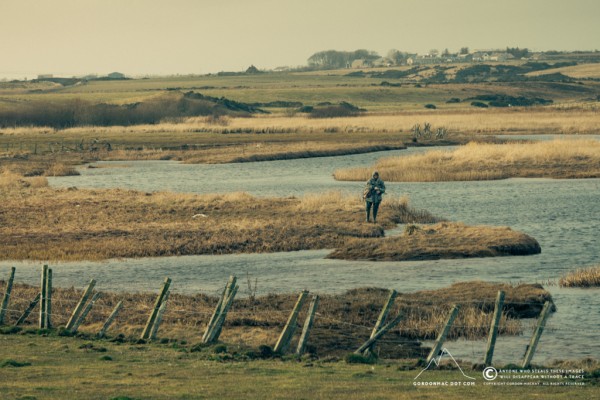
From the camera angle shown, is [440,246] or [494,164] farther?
[494,164]

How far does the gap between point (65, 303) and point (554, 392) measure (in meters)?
16.0

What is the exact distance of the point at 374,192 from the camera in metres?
44.0

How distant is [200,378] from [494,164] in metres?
60.3

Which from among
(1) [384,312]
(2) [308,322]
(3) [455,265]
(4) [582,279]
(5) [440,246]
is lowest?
(3) [455,265]

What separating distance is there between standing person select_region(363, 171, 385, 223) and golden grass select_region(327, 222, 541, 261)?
2.28m

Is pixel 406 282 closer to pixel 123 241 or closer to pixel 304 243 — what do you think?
pixel 304 243

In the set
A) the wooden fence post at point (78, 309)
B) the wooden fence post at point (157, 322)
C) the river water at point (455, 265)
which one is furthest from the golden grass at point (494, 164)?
the wooden fence post at point (157, 322)

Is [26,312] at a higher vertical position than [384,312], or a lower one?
lower

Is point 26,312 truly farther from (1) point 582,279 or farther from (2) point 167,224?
(2) point 167,224

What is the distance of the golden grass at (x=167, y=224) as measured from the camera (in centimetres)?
4197

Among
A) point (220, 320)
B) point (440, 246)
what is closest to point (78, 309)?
point (220, 320)

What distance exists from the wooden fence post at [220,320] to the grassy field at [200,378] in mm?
1129

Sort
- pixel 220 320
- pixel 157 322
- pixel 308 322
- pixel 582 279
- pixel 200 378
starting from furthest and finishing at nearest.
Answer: pixel 582 279, pixel 157 322, pixel 220 320, pixel 308 322, pixel 200 378

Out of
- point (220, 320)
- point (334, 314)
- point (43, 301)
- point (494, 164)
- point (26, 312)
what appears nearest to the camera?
point (220, 320)
